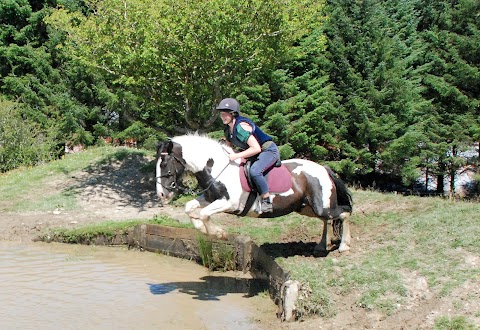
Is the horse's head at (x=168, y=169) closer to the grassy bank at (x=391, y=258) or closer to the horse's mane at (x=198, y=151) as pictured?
the horse's mane at (x=198, y=151)

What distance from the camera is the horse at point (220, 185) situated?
813cm

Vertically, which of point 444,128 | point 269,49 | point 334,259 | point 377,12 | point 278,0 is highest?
point 377,12

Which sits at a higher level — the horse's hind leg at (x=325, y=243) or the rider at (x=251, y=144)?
the rider at (x=251, y=144)

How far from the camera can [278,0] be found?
16188 millimetres

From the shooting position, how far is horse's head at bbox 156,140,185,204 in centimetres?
804

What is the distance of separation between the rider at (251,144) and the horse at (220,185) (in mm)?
208

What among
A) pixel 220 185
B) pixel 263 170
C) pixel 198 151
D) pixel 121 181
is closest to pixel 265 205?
pixel 263 170

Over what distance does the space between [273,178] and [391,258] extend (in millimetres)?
2102

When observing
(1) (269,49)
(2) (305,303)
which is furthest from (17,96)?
(2) (305,303)

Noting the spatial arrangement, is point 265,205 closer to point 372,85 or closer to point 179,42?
point 179,42

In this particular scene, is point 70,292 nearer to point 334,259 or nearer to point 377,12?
point 334,259

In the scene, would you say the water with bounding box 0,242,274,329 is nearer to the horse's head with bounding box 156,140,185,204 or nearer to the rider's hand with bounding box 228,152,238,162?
the horse's head with bounding box 156,140,185,204

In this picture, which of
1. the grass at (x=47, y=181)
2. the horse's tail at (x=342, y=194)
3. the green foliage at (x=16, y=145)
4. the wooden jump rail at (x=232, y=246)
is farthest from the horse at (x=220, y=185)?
the green foliage at (x=16, y=145)

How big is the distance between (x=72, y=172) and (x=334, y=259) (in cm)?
1285
